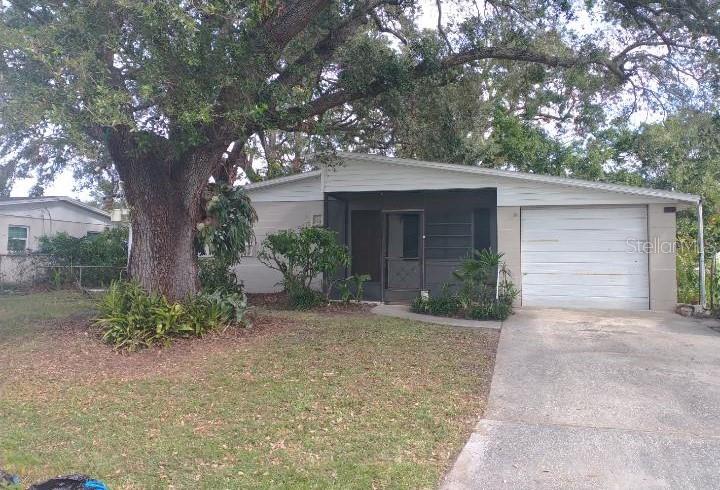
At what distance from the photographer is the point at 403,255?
43.7 feet

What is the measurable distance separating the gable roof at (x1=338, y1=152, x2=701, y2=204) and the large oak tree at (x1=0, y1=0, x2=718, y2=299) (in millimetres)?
1232

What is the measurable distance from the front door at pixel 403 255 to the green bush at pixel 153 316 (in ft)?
17.6

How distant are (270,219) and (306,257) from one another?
10.4 feet

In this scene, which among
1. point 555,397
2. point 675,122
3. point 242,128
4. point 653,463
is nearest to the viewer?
point 653,463

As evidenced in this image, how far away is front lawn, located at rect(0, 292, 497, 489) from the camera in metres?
3.99

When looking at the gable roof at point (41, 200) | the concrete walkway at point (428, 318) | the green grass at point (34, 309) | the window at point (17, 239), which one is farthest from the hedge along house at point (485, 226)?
the gable roof at point (41, 200)

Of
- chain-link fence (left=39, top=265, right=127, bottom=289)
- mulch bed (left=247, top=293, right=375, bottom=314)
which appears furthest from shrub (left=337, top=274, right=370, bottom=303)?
chain-link fence (left=39, top=265, right=127, bottom=289)

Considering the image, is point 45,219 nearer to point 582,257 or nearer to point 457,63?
point 457,63

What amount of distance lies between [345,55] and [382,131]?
3.68 m

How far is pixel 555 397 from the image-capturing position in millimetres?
5496

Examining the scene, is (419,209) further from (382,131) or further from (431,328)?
(431,328)

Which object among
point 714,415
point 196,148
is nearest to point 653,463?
point 714,415

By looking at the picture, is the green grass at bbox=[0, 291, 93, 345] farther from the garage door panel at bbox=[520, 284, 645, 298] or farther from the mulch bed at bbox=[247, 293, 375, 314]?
the garage door panel at bbox=[520, 284, 645, 298]

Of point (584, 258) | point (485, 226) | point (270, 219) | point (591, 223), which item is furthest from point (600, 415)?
point (270, 219)
